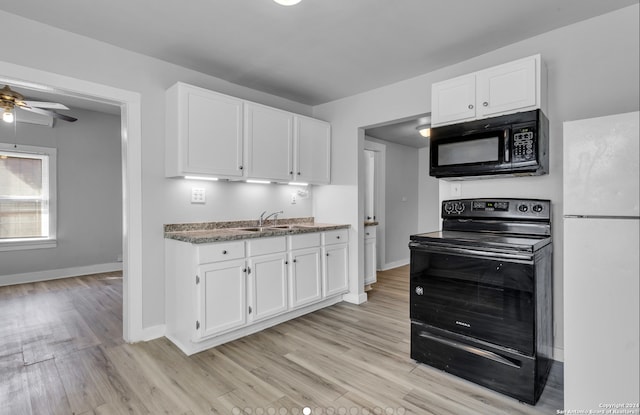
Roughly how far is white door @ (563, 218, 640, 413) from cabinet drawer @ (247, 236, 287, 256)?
2142 mm

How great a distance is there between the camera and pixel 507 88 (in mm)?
2281

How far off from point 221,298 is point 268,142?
5.11 ft

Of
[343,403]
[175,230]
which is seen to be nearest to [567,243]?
[343,403]

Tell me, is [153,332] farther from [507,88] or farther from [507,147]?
[507,88]

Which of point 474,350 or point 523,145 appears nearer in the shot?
point 474,350

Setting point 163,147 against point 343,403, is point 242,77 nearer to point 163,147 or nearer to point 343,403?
point 163,147

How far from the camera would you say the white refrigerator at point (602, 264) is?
149 centimetres

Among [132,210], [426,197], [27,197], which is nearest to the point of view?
[132,210]

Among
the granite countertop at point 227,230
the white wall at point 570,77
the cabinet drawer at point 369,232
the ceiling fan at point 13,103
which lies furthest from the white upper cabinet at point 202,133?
the cabinet drawer at point 369,232

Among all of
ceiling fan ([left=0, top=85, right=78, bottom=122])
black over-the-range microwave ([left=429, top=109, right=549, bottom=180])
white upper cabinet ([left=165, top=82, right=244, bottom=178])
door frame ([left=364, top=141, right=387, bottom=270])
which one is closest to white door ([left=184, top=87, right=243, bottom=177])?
white upper cabinet ([left=165, top=82, right=244, bottom=178])

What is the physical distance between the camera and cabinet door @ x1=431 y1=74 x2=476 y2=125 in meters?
2.45

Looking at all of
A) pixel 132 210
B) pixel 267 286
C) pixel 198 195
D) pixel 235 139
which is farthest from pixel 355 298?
pixel 132 210

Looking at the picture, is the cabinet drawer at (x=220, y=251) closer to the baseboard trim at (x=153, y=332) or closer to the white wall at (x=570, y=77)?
the baseboard trim at (x=153, y=332)

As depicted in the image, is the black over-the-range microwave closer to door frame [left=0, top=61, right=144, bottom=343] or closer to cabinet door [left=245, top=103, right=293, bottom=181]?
cabinet door [left=245, top=103, right=293, bottom=181]
